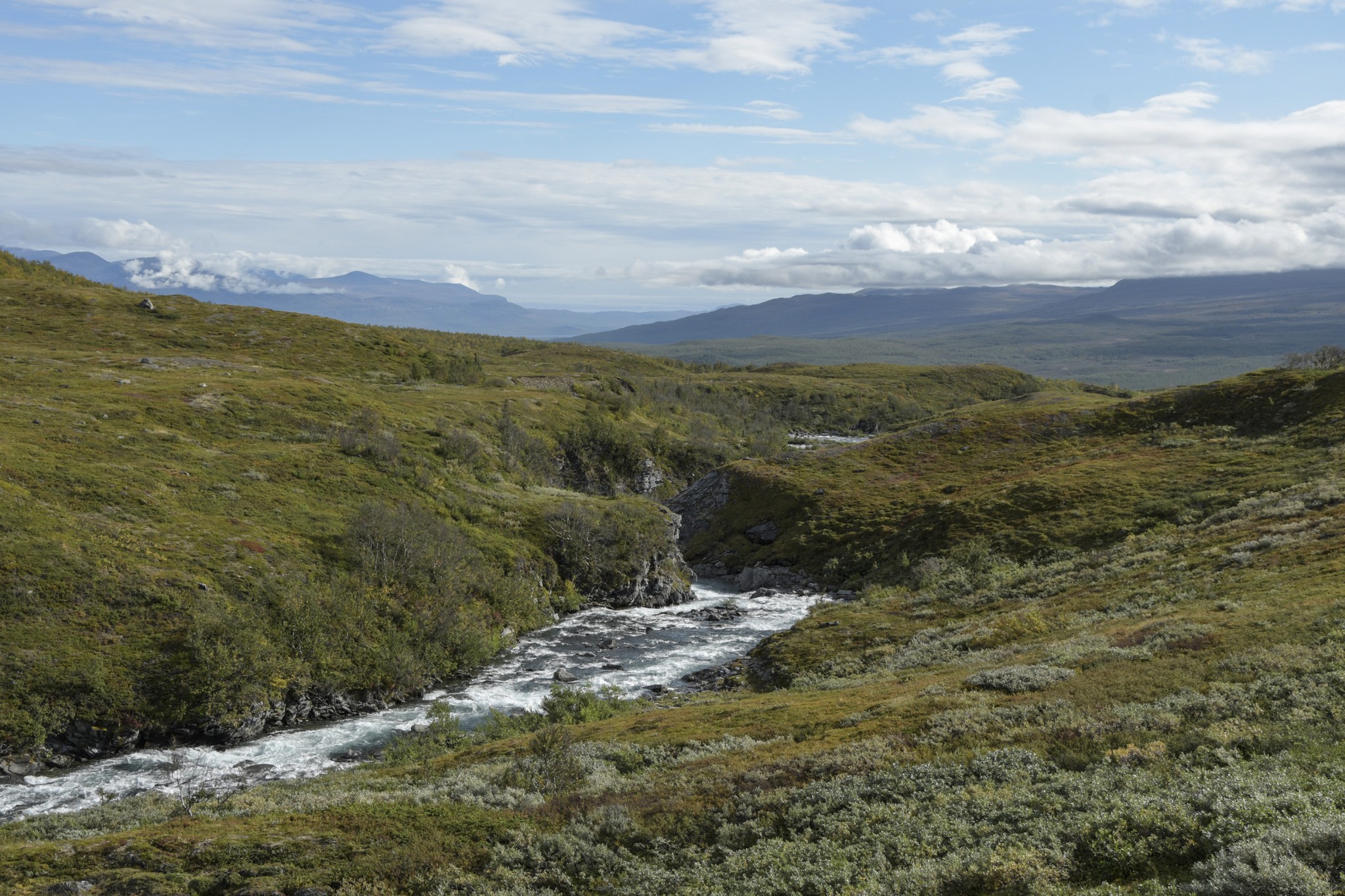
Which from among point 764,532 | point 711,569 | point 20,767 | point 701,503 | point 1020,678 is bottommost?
point 711,569

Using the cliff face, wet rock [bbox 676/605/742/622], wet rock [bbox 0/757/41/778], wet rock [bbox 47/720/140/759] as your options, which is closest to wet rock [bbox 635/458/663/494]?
the cliff face

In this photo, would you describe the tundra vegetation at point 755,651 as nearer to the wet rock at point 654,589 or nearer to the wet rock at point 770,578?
the wet rock at point 770,578

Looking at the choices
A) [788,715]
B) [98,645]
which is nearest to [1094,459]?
[788,715]

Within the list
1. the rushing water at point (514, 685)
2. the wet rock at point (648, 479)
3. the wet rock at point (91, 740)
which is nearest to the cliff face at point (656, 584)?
the rushing water at point (514, 685)

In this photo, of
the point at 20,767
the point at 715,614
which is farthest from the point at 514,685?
Result: the point at 20,767

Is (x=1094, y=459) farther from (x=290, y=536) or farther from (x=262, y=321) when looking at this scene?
(x=262, y=321)

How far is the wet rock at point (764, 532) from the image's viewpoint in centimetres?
8306

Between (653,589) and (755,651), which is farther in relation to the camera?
(653,589)

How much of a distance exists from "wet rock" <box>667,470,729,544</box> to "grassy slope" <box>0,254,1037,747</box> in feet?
40.1

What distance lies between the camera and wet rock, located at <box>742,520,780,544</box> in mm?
83062

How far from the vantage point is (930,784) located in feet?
61.9

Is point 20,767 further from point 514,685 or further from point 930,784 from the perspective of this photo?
point 930,784

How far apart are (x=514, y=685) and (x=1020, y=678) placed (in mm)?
32557

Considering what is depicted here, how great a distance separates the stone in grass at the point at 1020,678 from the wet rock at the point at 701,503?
6021 cm
